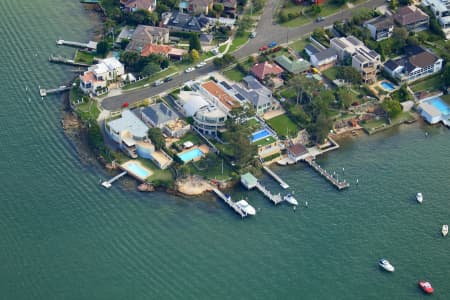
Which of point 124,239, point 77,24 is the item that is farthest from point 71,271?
point 77,24

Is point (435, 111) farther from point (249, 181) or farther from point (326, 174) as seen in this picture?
point (249, 181)

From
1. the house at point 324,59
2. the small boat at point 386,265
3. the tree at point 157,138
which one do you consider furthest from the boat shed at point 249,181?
the house at point 324,59

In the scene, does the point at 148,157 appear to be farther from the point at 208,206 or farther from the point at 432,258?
the point at 432,258

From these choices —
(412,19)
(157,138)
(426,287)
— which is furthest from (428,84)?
(426,287)

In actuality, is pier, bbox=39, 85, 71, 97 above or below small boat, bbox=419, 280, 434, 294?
above

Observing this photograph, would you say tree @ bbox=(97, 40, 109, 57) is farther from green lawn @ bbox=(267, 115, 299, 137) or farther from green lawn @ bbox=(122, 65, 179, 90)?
green lawn @ bbox=(267, 115, 299, 137)

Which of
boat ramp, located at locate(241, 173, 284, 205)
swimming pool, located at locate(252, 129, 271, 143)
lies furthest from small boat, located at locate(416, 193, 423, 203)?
swimming pool, located at locate(252, 129, 271, 143)
